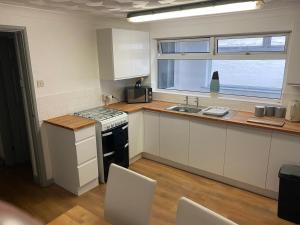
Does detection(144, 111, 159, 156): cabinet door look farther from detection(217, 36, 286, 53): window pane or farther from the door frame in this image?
the door frame

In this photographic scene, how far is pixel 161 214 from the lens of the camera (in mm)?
2494

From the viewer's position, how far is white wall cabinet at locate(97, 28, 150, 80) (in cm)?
328

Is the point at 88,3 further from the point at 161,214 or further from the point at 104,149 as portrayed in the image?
the point at 161,214

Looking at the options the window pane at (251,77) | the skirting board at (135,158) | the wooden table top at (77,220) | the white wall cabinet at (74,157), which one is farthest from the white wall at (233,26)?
the wooden table top at (77,220)

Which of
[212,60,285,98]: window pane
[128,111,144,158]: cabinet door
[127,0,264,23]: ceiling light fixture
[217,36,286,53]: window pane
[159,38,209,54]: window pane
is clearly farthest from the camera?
[159,38,209,54]: window pane

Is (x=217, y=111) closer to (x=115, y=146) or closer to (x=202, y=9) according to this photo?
(x=202, y=9)

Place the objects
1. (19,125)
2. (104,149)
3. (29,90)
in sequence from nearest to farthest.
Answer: (29,90) < (104,149) < (19,125)

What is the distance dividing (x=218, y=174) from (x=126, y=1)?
238 cm

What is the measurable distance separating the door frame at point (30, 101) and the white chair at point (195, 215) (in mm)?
2286

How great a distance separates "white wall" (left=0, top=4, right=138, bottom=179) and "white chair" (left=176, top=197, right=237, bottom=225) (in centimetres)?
230

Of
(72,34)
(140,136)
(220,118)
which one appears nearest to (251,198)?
(220,118)

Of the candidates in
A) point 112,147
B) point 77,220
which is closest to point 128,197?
point 77,220

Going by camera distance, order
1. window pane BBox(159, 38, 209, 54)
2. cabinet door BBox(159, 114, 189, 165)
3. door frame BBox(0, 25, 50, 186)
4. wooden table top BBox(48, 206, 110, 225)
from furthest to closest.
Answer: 1. window pane BBox(159, 38, 209, 54)
2. cabinet door BBox(159, 114, 189, 165)
3. door frame BBox(0, 25, 50, 186)
4. wooden table top BBox(48, 206, 110, 225)

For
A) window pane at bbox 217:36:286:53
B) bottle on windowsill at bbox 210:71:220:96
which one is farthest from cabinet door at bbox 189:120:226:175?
window pane at bbox 217:36:286:53
